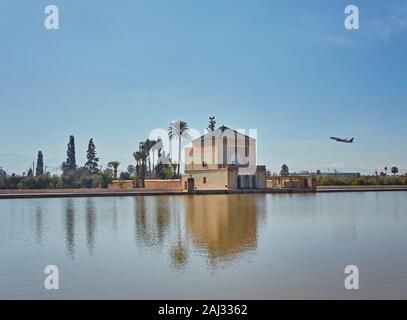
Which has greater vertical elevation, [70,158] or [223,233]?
[70,158]

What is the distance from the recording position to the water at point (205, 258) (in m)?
8.08

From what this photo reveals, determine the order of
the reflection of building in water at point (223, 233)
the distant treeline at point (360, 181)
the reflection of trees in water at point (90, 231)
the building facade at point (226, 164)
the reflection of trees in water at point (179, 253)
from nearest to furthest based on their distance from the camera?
the reflection of trees in water at point (179, 253)
the reflection of building in water at point (223, 233)
the reflection of trees in water at point (90, 231)
the building facade at point (226, 164)
the distant treeline at point (360, 181)

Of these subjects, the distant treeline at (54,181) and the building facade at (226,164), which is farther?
the distant treeline at (54,181)

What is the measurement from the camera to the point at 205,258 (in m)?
10.6

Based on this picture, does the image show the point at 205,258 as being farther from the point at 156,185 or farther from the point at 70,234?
the point at 156,185

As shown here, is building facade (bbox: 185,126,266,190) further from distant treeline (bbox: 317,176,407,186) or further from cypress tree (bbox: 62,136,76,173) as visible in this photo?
cypress tree (bbox: 62,136,76,173)

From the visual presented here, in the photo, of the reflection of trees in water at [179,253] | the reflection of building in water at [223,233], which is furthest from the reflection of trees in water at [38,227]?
the reflection of building in water at [223,233]

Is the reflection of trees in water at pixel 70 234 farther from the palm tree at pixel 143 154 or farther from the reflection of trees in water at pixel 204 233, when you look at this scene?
the palm tree at pixel 143 154

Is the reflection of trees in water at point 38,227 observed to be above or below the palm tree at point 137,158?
below

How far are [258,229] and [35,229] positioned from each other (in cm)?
726

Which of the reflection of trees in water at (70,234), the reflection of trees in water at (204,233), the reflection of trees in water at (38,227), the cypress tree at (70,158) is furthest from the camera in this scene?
the cypress tree at (70,158)

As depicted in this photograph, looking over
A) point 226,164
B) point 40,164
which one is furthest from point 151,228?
point 40,164

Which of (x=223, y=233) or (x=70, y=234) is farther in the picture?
(x=70, y=234)
